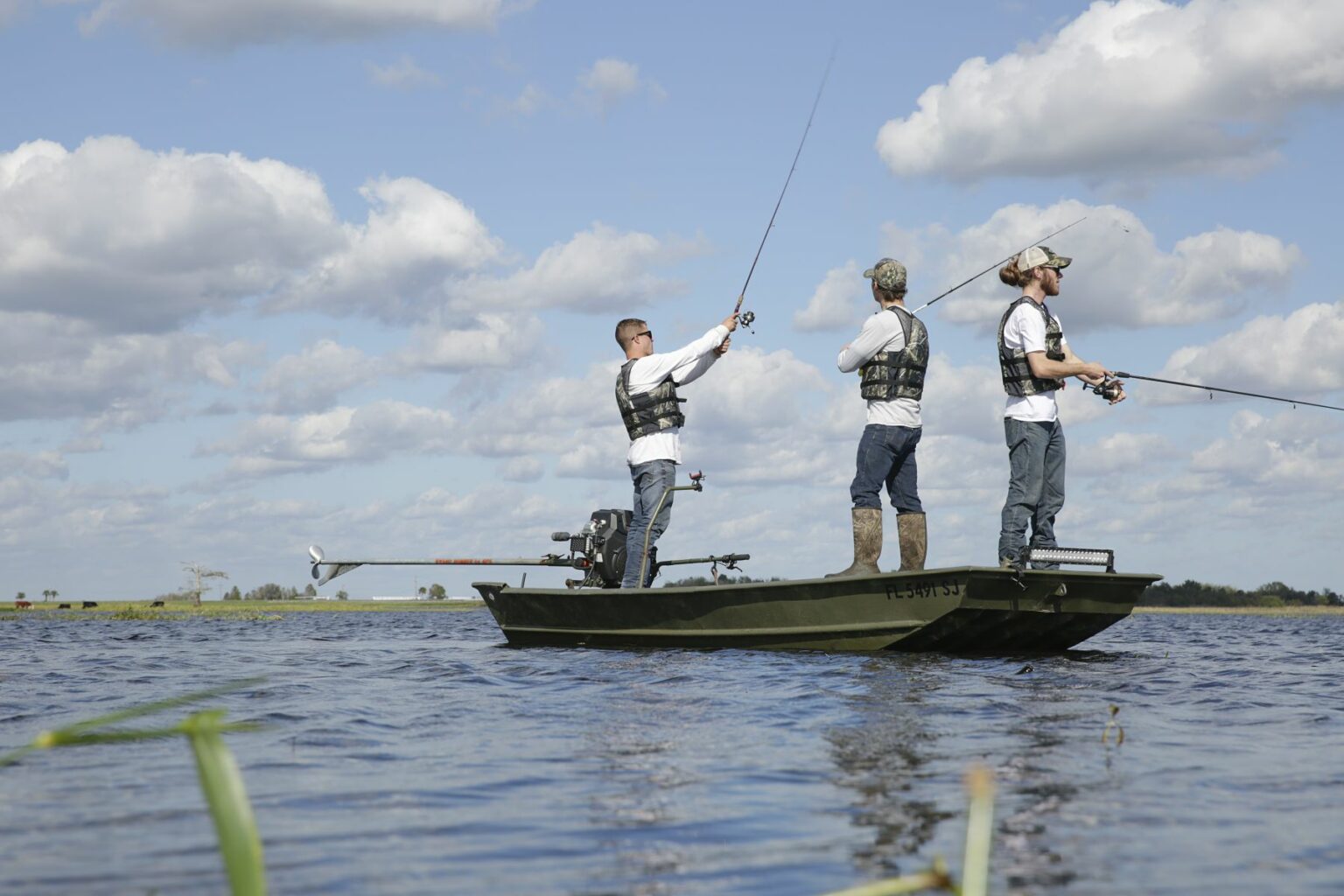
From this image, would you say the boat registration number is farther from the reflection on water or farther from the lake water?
the reflection on water

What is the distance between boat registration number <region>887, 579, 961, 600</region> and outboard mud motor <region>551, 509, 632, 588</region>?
345 centimetres

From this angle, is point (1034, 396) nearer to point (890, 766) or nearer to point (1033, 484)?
point (1033, 484)

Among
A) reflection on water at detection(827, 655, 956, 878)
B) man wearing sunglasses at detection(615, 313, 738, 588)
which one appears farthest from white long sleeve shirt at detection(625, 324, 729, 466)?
reflection on water at detection(827, 655, 956, 878)

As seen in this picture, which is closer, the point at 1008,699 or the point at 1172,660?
the point at 1008,699

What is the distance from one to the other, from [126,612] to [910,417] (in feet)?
115

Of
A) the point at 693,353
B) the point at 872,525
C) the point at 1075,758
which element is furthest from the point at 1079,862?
the point at 693,353

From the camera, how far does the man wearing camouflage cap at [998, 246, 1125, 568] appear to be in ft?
30.8

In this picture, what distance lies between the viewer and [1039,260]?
9.64m

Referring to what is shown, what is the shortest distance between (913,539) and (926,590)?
0.89 metres

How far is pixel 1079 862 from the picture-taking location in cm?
324

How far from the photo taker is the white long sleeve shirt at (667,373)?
10.8 metres

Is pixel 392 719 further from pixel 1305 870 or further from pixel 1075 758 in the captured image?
pixel 1305 870

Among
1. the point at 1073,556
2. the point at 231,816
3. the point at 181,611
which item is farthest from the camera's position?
the point at 181,611

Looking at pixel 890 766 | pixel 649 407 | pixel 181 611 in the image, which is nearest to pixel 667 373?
pixel 649 407
